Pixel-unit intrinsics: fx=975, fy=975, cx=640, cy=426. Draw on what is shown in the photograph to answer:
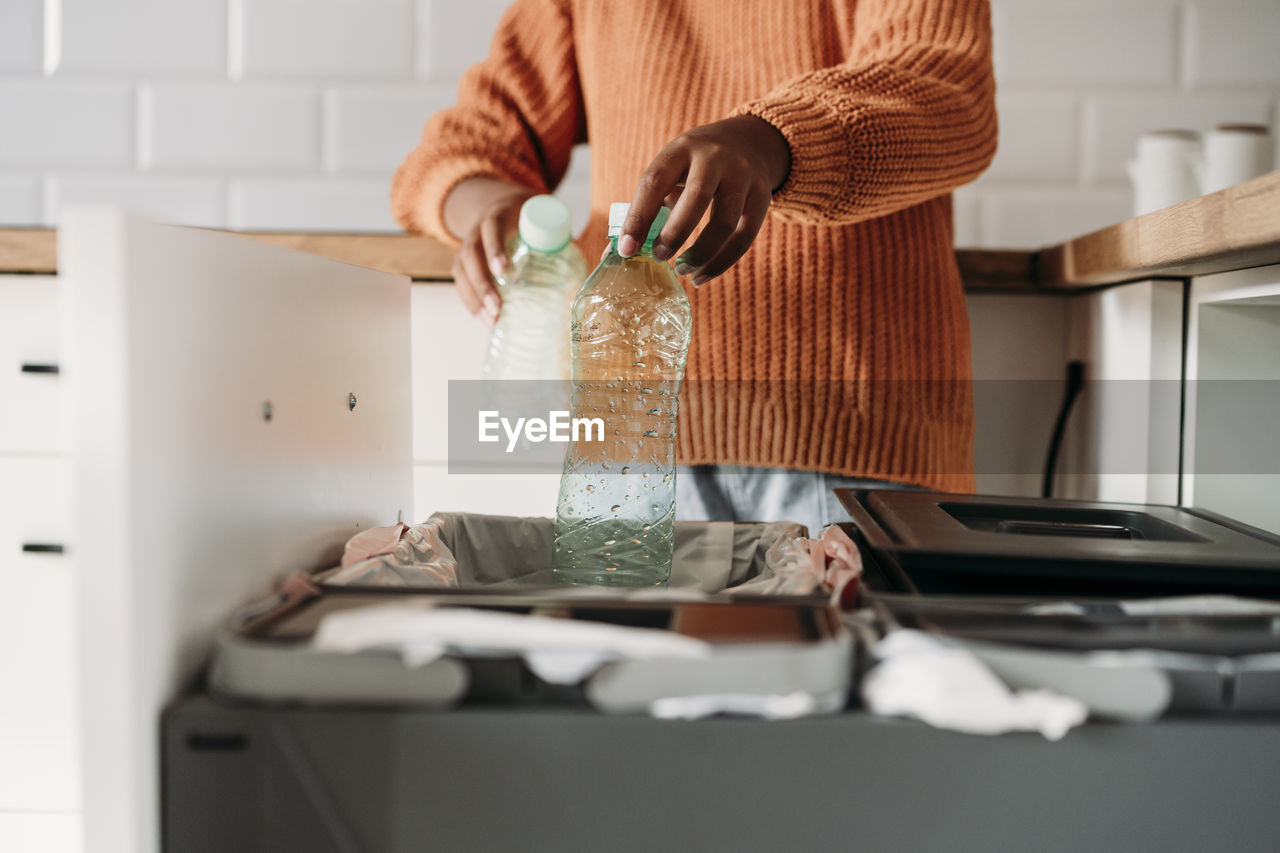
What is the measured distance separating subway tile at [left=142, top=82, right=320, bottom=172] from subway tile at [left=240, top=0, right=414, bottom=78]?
0.05 meters

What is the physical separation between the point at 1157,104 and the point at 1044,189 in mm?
221

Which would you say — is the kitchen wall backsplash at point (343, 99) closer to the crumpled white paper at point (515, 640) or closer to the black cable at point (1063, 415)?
the black cable at point (1063, 415)

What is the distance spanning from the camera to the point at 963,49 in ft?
2.53

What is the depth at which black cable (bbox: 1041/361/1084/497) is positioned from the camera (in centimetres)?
109

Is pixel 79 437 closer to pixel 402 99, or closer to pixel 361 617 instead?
pixel 361 617

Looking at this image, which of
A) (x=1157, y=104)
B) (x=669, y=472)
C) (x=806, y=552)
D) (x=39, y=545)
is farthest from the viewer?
(x=1157, y=104)

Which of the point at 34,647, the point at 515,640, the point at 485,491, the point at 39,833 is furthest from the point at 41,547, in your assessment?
the point at 515,640

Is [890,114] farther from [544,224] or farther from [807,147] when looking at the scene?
[544,224]

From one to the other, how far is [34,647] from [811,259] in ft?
3.08

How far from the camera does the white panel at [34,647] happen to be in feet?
3.55

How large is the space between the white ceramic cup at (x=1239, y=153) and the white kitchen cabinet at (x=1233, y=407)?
0.33 m

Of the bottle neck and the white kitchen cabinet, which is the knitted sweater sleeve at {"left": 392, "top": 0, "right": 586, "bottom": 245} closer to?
the bottle neck

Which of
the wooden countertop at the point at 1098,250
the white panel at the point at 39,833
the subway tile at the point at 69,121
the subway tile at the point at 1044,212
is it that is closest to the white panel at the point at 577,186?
the wooden countertop at the point at 1098,250

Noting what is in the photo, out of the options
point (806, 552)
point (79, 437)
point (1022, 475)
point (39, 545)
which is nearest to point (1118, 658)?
point (806, 552)
